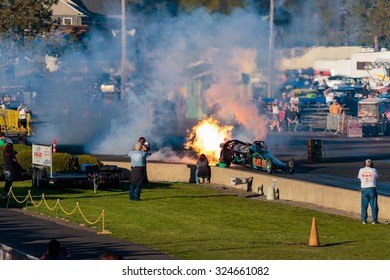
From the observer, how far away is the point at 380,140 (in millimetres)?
58406

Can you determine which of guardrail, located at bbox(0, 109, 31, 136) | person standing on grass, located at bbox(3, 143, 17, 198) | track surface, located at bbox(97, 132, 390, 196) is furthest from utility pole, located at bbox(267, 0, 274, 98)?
person standing on grass, located at bbox(3, 143, 17, 198)

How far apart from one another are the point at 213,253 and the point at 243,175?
42.2ft

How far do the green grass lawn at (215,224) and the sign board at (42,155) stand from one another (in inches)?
31.4

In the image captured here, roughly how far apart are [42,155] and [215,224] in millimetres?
8882

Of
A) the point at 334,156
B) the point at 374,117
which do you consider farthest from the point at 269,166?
the point at 374,117

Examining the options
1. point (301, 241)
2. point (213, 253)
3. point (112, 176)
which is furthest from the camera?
point (112, 176)

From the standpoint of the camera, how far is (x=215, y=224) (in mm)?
29484

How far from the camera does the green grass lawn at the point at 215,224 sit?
81.9 feet

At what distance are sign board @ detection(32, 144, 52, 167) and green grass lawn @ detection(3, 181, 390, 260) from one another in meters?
A: 0.80

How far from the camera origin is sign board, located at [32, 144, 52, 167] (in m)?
36.3

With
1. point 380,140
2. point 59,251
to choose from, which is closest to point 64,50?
point 380,140

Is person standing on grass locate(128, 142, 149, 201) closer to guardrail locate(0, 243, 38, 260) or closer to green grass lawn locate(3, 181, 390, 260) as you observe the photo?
green grass lawn locate(3, 181, 390, 260)

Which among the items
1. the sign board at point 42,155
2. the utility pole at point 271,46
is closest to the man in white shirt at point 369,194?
the sign board at point 42,155

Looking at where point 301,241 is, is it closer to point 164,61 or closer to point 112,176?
point 112,176
